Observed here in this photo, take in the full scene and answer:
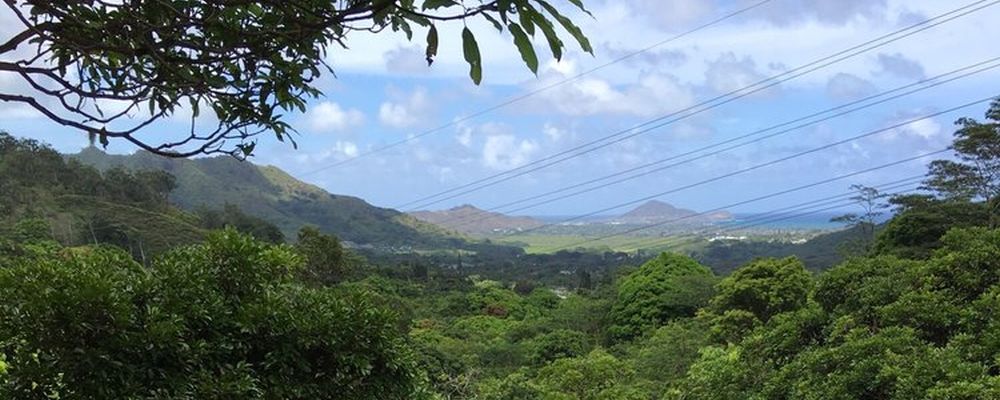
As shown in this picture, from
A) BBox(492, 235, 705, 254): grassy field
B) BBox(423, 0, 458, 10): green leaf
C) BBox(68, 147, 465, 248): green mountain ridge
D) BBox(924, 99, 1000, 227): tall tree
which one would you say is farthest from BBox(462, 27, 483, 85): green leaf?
BBox(492, 235, 705, 254): grassy field

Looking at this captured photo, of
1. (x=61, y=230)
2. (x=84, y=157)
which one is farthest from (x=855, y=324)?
(x=84, y=157)

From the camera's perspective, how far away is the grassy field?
93838 millimetres

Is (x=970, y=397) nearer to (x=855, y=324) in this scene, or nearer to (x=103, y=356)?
(x=855, y=324)

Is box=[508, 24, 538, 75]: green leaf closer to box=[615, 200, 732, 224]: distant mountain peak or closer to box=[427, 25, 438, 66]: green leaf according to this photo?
box=[427, 25, 438, 66]: green leaf

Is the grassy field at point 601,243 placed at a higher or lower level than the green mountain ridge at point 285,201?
lower

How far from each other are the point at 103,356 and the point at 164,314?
23 cm

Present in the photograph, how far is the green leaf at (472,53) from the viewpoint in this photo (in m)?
0.74

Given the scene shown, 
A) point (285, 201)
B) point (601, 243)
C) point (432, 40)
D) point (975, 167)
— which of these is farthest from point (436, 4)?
point (601, 243)

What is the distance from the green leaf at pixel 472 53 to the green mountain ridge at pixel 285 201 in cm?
7734

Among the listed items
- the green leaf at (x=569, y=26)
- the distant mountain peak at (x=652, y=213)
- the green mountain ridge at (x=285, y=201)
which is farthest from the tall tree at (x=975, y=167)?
the distant mountain peak at (x=652, y=213)

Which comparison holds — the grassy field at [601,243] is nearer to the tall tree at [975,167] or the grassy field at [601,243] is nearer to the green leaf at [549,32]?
the tall tree at [975,167]

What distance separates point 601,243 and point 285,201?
52.2m

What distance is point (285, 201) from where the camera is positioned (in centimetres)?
9175

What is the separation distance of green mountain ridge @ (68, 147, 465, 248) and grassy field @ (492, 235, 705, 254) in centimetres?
1736
